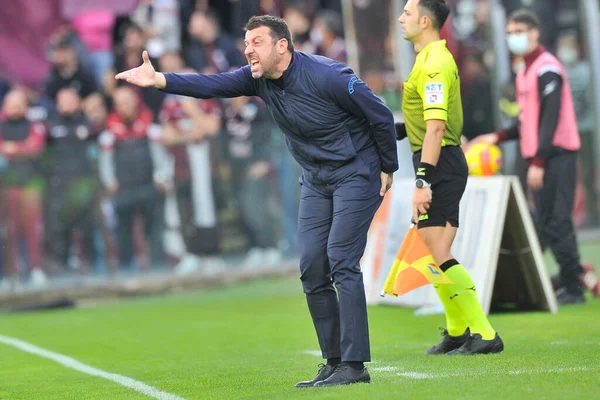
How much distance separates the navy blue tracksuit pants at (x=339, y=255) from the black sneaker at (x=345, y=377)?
0.06 metres

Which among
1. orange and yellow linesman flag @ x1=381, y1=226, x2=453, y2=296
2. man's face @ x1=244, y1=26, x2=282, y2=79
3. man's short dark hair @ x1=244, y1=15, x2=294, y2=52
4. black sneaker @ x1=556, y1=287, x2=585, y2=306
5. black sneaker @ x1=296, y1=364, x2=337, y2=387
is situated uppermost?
man's short dark hair @ x1=244, y1=15, x2=294, y2=52

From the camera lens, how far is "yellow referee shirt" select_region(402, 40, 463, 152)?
8.21 metres

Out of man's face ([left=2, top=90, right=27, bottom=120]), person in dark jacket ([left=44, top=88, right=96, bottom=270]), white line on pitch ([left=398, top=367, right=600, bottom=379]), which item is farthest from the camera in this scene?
man's face ([left=2, top=90, right=27, bottom=120])

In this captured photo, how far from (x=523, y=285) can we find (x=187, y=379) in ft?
13.9

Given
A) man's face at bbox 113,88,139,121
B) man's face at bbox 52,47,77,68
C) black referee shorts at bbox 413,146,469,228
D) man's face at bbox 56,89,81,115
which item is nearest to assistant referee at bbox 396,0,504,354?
black referee shorts at bbox 413,146,469,228

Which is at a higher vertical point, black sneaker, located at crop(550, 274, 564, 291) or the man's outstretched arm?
the man's outstretched arm

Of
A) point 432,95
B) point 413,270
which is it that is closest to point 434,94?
point 432,95

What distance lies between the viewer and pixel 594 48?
18.3 m

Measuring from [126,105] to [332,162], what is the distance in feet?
30.5

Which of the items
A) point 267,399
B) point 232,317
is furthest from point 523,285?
point 267,399

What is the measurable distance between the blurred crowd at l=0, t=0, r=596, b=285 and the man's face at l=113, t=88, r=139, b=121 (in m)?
0.02

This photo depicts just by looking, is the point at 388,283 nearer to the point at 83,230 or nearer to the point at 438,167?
the point at 438,167

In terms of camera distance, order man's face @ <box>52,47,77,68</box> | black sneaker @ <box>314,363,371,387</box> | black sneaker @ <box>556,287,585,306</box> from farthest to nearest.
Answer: man's face @ <box>52,47,77,68</box> < black sneaker @ <box>556,287,585,306</box> < black sneaker @ <box>314,363,371,387</box>

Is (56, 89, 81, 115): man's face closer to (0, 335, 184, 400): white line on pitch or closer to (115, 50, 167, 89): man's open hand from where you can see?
(0, 335, 184, 400): white line on pitch
